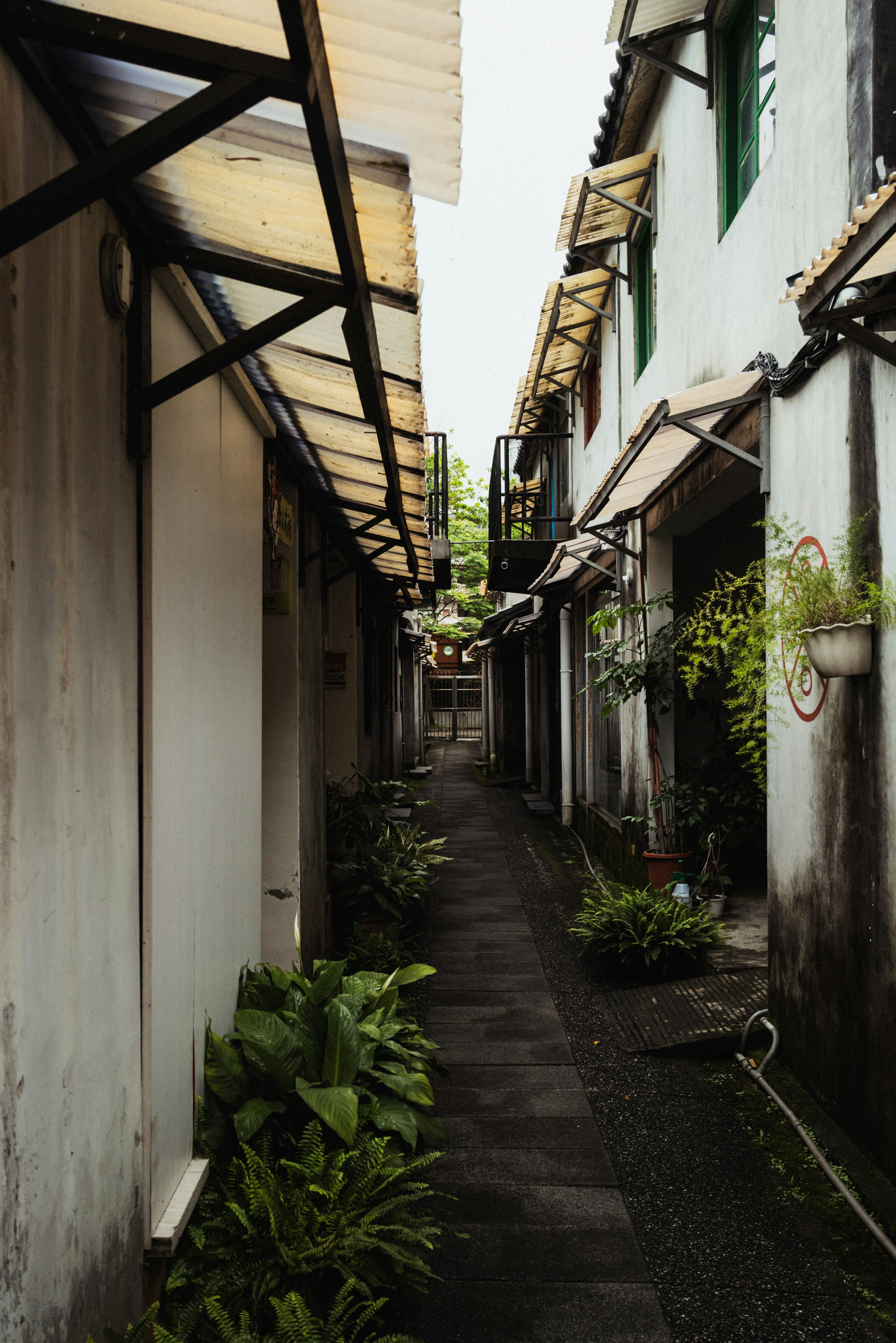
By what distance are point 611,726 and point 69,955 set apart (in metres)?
8.84

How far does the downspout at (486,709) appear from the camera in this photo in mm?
25766

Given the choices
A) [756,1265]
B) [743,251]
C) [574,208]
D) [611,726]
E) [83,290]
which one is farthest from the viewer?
[611,726]

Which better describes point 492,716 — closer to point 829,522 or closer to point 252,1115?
point 829,522

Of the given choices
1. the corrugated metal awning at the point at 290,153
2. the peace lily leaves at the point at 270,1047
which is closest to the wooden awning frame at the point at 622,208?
the corrugated metal awning at the point at 290,153

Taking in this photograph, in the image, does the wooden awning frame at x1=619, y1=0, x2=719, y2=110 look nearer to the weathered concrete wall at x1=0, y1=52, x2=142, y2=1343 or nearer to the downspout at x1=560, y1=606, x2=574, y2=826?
the weathered concrete wall at x1=0, y1=52, x2=142, y2=1343

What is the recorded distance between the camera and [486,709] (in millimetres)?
27219

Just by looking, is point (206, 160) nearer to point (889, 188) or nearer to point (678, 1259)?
point (889, 188)

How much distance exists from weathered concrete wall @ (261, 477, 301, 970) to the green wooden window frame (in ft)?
15.7

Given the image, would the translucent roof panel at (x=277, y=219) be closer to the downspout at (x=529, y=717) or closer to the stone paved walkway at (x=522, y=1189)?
the stone paved walkway at (x=522, y=1189)

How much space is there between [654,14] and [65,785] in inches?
260

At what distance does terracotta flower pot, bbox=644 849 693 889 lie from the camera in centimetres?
738

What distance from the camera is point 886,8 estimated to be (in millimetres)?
3602

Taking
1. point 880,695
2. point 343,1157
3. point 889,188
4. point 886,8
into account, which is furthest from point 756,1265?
point 886,8

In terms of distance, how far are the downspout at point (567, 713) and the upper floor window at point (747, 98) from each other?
299 inches
